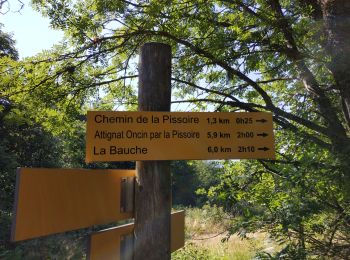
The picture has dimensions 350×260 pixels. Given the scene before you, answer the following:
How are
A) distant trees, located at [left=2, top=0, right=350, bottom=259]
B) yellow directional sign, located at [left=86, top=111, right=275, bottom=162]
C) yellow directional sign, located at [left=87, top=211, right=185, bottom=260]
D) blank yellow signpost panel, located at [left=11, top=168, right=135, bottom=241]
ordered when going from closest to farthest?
1. blank yellow signpost panel, located at [left=11, top=168, right=135, bottom=241]
2. yellow directional sign, located at [left=87, top=211, right=185, bottom=260]
3. yellow directional sign, located at [left=86, top=111, right=275, bottom=162]
4. distant trees, located at [left=2, top=0, right=350, bottom=259]

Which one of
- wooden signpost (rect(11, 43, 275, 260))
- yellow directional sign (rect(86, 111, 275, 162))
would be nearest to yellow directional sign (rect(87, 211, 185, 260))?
wooden signpost (rect(11, 43, 275, 260))

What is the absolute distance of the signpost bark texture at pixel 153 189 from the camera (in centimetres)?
264

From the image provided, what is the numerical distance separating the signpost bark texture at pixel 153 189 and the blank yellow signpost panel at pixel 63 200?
0.15 m

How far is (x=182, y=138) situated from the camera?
269 cm

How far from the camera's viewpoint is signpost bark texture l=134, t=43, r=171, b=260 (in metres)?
2.64

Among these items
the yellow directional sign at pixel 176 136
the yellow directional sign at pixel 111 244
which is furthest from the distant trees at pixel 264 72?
the yellow directional sign at pixel 111 244

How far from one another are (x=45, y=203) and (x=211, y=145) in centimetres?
114

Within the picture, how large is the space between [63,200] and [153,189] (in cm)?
61

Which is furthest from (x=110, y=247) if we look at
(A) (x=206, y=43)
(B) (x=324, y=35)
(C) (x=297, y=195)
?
(A) (x=206, y=43)

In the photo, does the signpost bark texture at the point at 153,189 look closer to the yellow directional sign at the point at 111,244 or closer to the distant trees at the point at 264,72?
the yellow directional sign at the point at 111,244

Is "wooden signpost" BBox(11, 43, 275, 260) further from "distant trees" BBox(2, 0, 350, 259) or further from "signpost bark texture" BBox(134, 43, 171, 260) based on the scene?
"distant trees" BBox(2, 0, 350, 259)

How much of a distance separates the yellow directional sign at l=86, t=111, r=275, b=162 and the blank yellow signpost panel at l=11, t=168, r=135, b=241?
0.58 feet

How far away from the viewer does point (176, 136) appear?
269 centimetres

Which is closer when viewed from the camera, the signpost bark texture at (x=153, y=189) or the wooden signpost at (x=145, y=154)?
the wooden signpost at (x=145, y=154)
